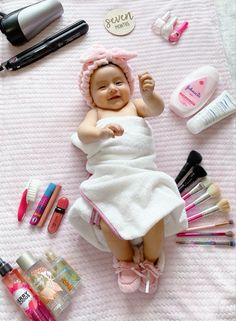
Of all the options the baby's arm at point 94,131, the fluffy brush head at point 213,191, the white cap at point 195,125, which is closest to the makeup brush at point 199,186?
the fluffy brush head at point 213,191

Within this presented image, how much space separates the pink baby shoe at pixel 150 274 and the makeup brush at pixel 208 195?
0.45 ft

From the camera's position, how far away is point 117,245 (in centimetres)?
88

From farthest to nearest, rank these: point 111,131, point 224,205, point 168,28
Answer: point 168,28
point 224,205
point 111,131

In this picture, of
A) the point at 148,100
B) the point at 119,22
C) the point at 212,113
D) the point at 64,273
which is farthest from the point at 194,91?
the point at 64,273

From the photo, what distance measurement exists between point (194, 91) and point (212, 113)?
0.23ft

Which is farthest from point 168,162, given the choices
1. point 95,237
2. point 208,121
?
point 95,237

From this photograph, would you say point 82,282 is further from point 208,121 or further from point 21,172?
point 208,121

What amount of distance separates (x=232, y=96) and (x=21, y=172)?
1.80 feet

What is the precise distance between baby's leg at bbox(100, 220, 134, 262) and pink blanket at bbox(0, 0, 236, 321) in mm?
60

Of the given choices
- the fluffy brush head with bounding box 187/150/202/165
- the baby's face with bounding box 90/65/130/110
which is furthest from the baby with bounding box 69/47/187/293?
the fluffy brush head with bounding box 187/150/202/165

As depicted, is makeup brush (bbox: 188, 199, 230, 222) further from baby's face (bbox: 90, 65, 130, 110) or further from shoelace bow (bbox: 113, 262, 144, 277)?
baby's face (bbox: 90, 65, 130, 110)

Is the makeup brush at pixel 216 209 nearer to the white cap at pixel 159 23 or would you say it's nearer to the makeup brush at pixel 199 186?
the makeup brush at pixel 199 186

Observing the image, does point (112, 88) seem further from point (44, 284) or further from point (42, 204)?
point (44, 284)

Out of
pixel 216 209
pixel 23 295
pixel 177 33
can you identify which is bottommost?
pixel 216 209
